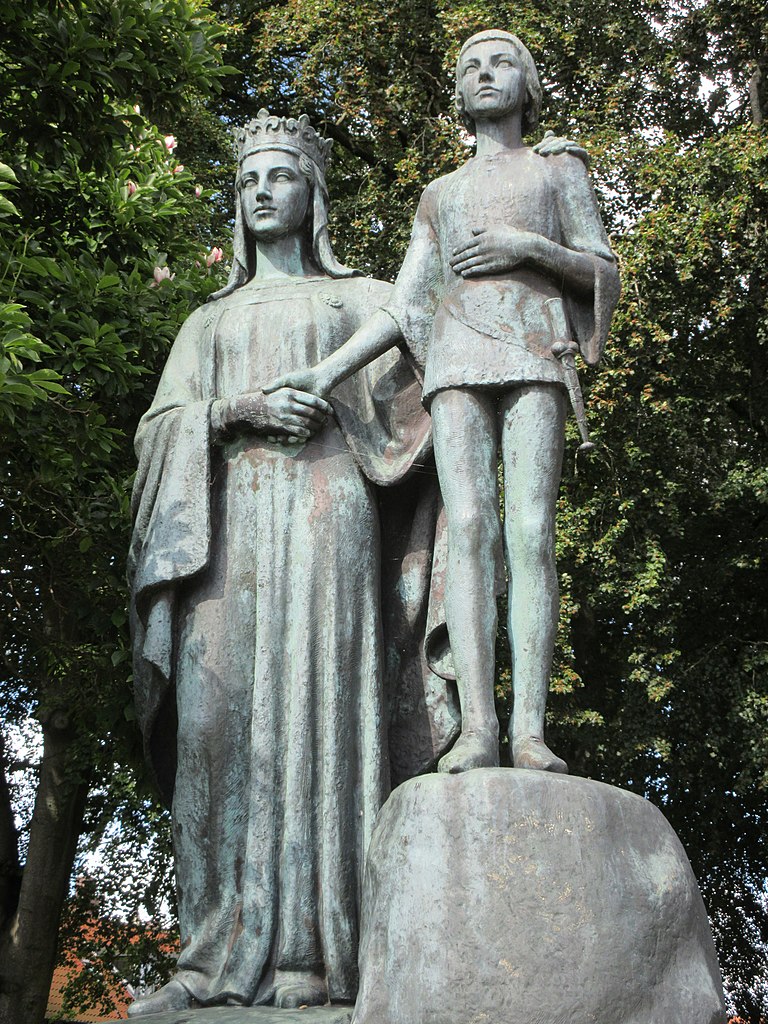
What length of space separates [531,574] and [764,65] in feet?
46.1

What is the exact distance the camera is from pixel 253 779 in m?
5.65

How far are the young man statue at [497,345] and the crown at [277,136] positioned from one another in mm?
812

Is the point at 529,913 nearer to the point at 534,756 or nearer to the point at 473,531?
the point at 534,756

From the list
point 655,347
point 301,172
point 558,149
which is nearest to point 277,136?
point 301,172

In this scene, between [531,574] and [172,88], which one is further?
[172,88]

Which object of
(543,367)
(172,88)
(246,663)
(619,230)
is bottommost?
(246,663)

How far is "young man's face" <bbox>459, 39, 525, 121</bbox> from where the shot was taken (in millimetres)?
5875

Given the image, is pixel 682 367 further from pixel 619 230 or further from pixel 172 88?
pixel 172 88

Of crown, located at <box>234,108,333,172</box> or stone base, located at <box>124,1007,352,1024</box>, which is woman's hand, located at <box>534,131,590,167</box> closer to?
crown, located at <box>234,108,333,172</box>

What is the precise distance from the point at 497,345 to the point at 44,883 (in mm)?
10468

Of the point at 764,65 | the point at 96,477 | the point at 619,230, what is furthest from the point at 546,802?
the point at 764,65

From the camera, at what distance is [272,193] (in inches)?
253

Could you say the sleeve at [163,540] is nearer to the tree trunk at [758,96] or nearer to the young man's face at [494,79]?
the young man's face at [494,79]

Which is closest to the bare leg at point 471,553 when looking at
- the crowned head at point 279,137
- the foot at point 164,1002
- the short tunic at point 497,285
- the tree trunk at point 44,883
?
the short tunic at point 497,285
